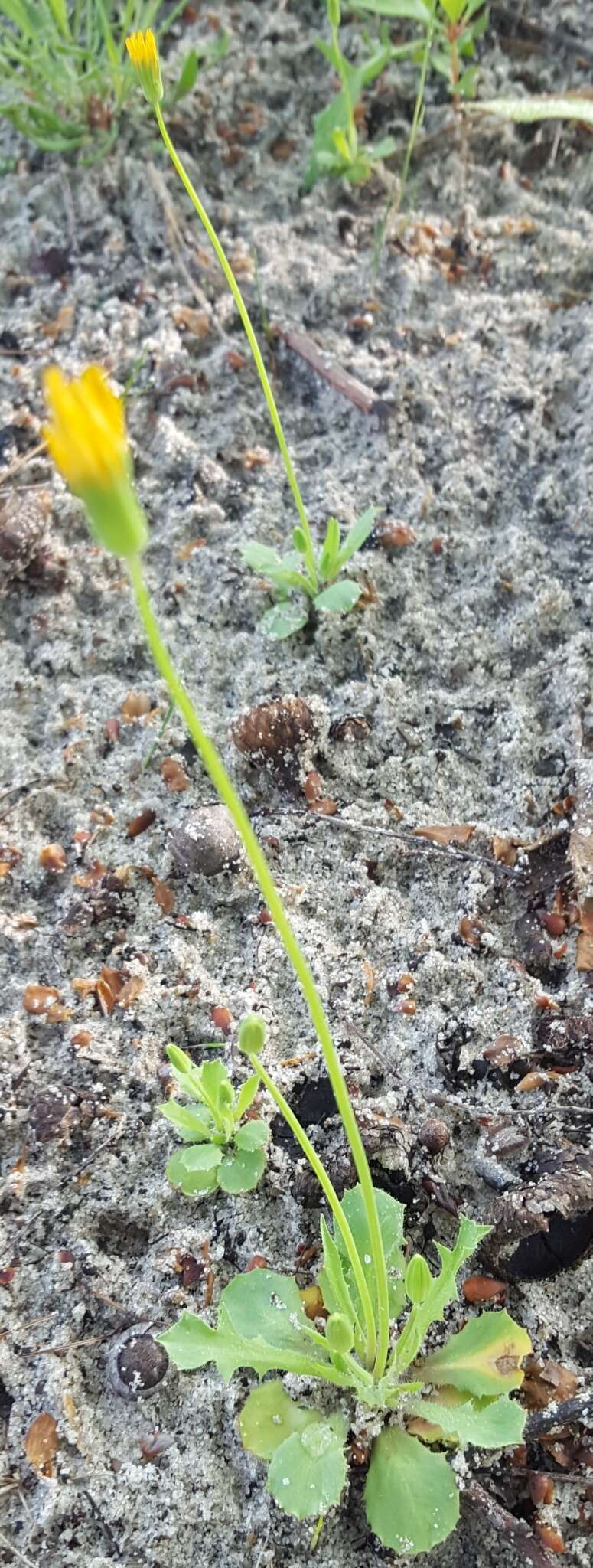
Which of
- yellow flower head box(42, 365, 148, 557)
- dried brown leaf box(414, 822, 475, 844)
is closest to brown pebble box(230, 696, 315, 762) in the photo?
dried brown leaf box(414, 822, 475, 844)

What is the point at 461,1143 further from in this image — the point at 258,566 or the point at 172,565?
the point at 172,565

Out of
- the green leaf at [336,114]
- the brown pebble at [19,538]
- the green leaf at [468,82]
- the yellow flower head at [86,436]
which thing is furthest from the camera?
the green leaf at [468,82]

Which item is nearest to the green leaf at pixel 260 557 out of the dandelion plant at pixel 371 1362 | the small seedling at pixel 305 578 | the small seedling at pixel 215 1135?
the small seedling at pixel 305 578

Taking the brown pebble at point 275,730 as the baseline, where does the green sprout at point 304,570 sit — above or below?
above

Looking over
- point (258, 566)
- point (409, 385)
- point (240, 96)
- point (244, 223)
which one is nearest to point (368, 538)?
point (258, 566)

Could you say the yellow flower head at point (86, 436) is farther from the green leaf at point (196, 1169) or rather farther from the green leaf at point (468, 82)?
the green leaf at point (468, 82)

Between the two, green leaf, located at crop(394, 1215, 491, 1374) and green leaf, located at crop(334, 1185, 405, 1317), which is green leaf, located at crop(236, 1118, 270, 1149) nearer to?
green leaf, located at crop(334, 1185, 405, 1317)
